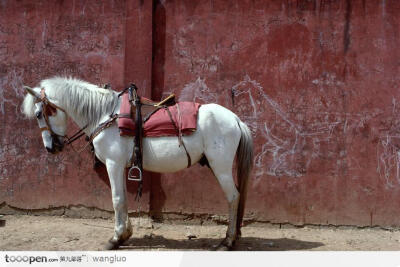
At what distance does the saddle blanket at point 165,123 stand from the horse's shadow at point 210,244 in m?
1.30

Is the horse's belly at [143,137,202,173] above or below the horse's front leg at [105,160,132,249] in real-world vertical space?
above

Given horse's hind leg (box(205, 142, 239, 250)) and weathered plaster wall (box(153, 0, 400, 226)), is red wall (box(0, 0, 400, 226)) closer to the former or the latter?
weathered plaster wall (box(153, 0, 400, 226))

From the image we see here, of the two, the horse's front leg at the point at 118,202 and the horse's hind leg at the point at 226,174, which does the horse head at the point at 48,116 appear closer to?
the horse's front leg at the point at 118,202

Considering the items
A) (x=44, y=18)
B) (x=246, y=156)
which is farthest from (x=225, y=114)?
(x=44, y=18)

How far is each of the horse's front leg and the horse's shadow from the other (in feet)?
0.60

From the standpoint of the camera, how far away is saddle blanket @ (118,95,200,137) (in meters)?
4.11

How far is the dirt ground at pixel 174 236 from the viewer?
4477mm

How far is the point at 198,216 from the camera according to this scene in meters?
5.24

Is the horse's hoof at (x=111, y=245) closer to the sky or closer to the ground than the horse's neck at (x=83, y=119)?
closer to the ground

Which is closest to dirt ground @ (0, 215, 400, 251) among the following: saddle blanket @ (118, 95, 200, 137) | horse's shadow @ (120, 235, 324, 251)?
horse's shadow @ (120, 235, 324, 251)

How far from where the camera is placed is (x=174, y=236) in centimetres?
488

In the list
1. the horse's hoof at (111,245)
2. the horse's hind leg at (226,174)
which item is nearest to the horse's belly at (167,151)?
the horse's hind leg at (226,174)
